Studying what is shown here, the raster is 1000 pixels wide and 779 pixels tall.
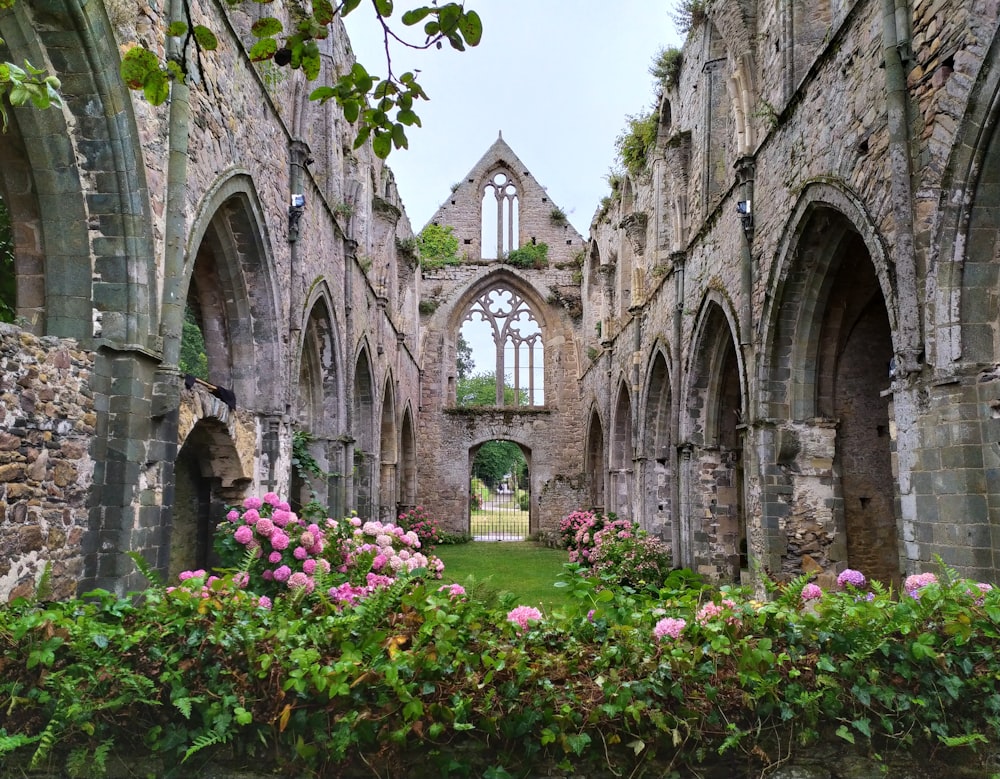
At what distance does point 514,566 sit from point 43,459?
1138 cm

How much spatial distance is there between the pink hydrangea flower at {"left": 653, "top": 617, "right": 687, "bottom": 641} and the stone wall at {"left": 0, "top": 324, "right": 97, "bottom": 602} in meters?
3.10

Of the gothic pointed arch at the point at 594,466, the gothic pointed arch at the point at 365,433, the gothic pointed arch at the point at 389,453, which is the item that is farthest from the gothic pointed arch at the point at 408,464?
the gothic pointed arch at the point at 365,433

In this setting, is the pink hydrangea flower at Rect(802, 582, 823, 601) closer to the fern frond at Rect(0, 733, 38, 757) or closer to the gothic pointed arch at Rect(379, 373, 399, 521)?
the fern frond at Rect(0, 733, 38, 757)

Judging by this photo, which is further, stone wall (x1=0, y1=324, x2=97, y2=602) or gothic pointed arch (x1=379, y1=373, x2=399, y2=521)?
gothic pointed arch (x1=379, y1=373, x2=399, y2=521)

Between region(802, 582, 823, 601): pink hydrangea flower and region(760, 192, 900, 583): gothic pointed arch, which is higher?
region(760, 192, 900, 583): gothic pointed arch

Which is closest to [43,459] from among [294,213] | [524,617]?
[524,617]

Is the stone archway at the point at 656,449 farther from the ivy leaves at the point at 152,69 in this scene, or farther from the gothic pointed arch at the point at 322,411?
the ivy leaves at the point at 152,69

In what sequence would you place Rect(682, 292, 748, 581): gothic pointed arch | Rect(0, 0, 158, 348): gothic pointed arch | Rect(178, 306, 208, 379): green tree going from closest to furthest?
Rect(0, 0, 158, 348): gothic pointed arch → Rect(682, 292, 748, 581): gothic pointed arch → Rect(178, 306, 208, 379): green tree

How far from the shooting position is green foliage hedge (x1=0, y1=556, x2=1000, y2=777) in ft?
8.60

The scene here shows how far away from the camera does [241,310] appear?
804cm

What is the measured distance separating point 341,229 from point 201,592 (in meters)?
9.40

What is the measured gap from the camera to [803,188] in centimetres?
712

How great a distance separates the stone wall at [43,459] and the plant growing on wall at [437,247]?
1912cm

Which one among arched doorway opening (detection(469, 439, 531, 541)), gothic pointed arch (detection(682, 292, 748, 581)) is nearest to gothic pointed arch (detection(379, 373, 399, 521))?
gothic pointed arch (detection(682, 292, 748, 581))
